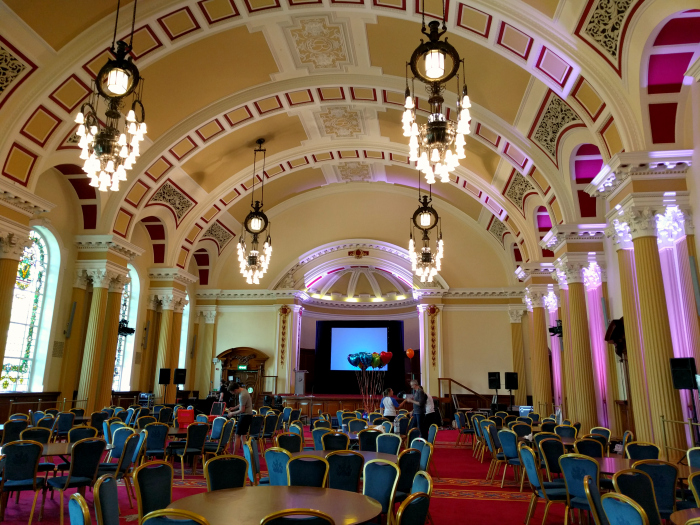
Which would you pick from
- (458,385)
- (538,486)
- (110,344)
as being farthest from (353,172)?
(538,486)

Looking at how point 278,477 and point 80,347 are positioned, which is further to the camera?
point 80,347

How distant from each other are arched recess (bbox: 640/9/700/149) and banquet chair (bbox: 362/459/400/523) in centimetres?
665

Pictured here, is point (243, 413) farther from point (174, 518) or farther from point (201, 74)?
point (201, 74)

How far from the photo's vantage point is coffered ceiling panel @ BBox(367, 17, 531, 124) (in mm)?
9914

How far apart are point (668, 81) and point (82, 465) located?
943 cm

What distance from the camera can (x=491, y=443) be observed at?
26.2ft

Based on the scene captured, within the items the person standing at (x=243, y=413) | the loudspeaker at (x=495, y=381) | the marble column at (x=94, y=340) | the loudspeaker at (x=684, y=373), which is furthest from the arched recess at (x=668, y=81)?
the marble column at (x=94, y=340)

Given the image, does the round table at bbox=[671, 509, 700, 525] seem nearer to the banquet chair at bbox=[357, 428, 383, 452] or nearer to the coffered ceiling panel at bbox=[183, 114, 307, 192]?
the banquet chair at bbox=[357, 428, 383, 452]

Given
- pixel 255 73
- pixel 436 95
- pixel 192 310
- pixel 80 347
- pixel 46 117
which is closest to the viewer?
pixel 436 95

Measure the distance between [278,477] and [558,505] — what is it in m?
3.91

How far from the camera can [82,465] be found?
5477mm

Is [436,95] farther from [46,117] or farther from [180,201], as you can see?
[180,201]

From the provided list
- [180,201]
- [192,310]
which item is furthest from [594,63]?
[192,310]

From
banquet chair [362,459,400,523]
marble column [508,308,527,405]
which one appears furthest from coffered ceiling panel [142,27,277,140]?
marble column [508,308,527,405]
